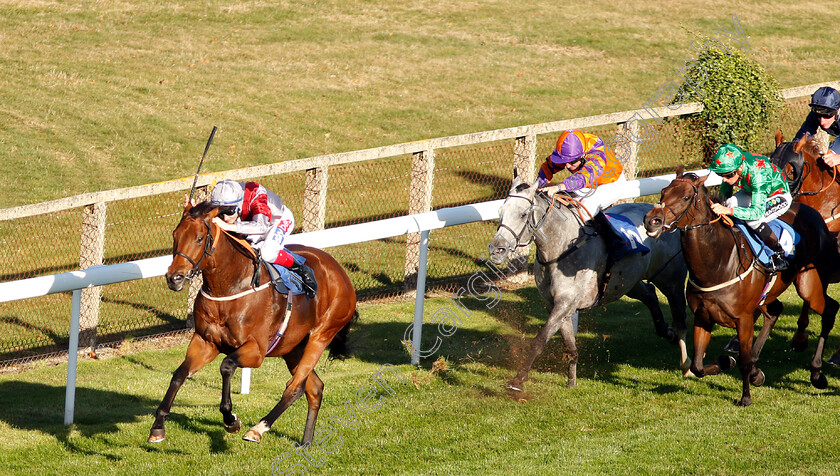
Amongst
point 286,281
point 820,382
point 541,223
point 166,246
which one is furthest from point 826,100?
point 166,246

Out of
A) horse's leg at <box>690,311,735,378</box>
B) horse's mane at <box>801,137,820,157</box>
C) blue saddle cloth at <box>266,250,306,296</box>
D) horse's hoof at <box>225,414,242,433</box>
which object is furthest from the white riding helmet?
horse's mane at <box>801,137,820,157</box>

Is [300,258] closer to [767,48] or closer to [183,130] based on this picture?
[183,130]

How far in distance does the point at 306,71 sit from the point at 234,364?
1442 centimetres

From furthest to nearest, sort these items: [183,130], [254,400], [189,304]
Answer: [183,130]
[189,304]
[254,400]

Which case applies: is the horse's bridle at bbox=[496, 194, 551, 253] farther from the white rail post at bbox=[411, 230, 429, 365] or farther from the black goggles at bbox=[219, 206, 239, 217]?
the black goggles at bbox=[219, 206, 239, 217]

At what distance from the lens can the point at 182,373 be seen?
5922 mm

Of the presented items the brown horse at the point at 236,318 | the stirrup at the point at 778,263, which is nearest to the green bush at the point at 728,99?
the stirrup at the point at 778,263

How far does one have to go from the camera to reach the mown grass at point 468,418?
6.06 meters

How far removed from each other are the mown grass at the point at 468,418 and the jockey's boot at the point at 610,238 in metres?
1.00

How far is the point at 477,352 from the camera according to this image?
8.56 m

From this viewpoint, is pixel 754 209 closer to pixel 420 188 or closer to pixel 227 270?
pixel 227 270

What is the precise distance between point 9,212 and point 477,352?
4402 mm

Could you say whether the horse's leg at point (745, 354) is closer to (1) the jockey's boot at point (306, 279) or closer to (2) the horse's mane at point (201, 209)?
(1) the jockey's boot at point (306, 279)

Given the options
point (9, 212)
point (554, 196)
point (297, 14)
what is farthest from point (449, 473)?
point (297, 14)
